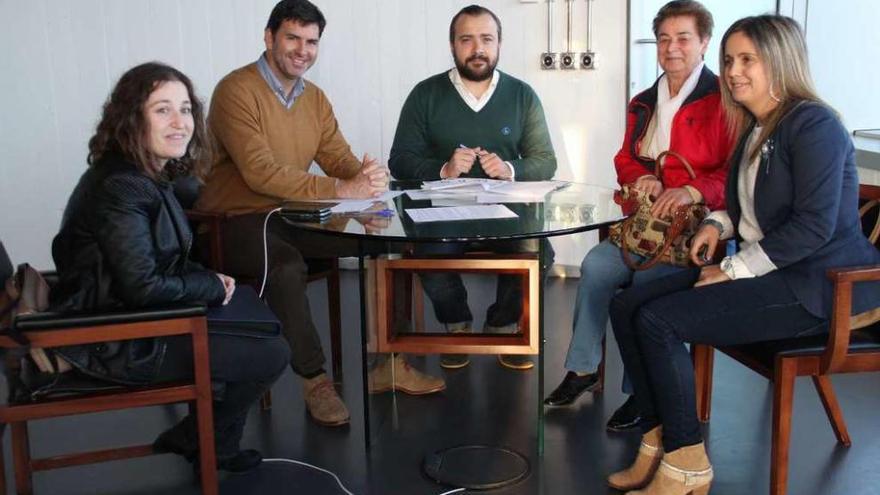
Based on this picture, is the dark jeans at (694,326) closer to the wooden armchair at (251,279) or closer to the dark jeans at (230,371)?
the dark jeans at (230,371)

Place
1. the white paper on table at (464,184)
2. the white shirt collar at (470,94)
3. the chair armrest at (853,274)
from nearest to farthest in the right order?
the chair armrest at (853,274) → the white paper on table at (464,184) → the white shirt collar at (470,94)

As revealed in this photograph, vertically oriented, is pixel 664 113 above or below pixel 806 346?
above

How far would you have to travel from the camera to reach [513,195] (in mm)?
2734

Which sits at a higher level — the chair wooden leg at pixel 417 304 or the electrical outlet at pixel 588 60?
the electrical outlet at pixel 588 60

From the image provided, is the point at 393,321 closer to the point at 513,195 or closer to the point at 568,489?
the point at 513,195

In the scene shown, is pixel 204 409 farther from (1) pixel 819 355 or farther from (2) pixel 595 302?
(1) pixel 819 355

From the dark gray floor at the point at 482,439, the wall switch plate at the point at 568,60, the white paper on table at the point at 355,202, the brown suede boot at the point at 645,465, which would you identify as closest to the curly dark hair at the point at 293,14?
the white paper on table at the point at 355,202

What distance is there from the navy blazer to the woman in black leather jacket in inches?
49.8

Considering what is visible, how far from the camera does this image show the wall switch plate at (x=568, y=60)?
4.35m

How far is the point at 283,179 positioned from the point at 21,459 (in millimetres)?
1126

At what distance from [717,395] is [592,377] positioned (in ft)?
1.42

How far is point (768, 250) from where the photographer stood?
2.13 m

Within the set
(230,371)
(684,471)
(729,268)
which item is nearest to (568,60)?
(729,268)

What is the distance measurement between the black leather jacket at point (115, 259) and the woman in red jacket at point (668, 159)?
125 centimetres
